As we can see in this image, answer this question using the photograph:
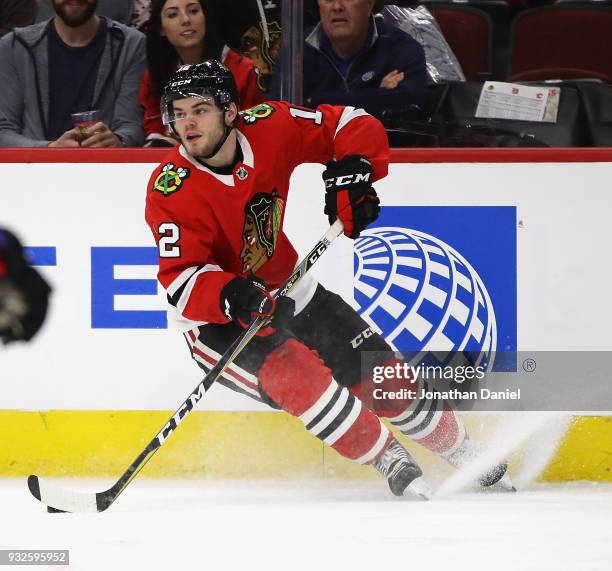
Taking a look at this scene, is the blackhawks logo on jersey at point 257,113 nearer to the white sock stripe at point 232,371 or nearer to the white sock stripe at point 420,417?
the white sock stripe at point 232,371

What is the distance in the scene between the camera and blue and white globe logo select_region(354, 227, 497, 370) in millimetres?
3289

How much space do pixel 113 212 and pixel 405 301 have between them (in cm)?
81

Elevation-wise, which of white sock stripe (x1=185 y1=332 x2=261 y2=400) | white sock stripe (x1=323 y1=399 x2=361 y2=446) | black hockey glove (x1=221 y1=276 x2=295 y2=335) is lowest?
white sock stripe (x1=323 y1=399 x2=361 y2=446)

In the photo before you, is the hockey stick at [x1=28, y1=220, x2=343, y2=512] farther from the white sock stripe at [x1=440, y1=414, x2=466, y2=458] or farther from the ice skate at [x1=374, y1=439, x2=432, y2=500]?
the white sock stripe at [x1=440, y1=414, x2=466, y2=458]

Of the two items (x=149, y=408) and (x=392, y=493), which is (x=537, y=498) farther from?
(x=149, y=408)

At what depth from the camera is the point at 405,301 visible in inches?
131

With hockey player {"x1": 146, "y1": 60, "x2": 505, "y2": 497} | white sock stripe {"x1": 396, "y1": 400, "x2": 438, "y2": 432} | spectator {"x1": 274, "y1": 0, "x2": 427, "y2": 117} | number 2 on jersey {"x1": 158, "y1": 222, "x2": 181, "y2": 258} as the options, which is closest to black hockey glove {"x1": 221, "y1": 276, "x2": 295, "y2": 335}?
hockey player {"x1": 146, "y1": 60, "x2": 505, "y2": 497}

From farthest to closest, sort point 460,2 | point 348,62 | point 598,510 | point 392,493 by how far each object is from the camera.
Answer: point 460,2 → point 348,62 → point 392,493 → point 598,510

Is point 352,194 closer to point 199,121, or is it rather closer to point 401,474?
point 199,121

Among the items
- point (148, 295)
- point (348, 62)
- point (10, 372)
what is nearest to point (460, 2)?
point (348, 62)

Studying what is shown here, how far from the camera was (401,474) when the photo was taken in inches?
123

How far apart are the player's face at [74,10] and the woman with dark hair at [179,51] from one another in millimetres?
188

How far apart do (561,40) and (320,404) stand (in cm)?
178

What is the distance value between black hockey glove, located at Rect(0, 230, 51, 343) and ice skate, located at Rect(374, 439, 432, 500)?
99cm
